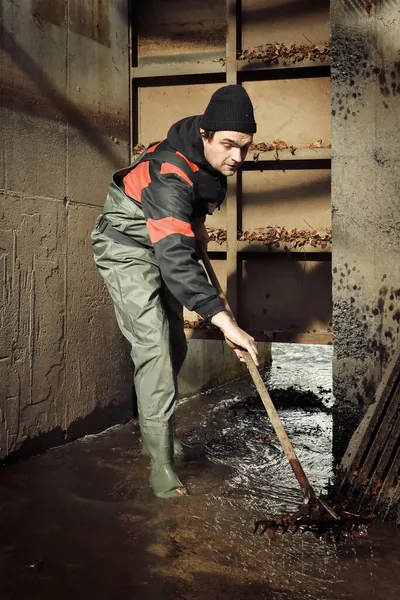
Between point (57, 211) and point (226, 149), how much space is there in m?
1.39

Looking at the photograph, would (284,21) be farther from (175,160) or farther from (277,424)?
(277,424)

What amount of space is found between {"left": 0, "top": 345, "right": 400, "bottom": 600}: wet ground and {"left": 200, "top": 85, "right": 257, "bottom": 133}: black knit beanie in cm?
187

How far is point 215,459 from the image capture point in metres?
4.45

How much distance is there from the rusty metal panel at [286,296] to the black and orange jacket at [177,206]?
1487 millimetres

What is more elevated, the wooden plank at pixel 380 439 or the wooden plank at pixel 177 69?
the wooden plank at pixel 177 69

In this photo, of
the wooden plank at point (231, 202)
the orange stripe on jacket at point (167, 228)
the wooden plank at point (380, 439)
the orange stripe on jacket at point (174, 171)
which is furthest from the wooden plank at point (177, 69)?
the wooden plank at point (380, 439)

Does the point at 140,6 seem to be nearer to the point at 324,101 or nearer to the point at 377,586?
the point at 324,101

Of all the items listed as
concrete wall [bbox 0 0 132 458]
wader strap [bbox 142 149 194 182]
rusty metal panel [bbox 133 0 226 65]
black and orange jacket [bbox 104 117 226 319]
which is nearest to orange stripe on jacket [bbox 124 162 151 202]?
black and orange jacket [bbox 104 117 226 319]

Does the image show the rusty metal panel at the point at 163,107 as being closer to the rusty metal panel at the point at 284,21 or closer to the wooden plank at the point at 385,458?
the rusty metal panel at the point at 284,21

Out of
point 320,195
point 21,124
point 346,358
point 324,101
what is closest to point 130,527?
point 346,358

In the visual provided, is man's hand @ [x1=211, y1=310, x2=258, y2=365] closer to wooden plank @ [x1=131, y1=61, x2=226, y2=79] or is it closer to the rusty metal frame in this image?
the rusty metal frame

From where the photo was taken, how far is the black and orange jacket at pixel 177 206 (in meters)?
3.43

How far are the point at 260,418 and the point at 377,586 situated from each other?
290cm

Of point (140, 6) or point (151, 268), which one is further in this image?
point (140, 6)
